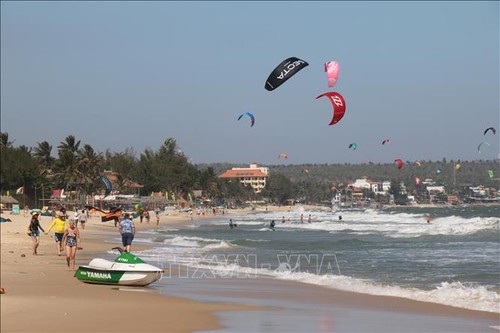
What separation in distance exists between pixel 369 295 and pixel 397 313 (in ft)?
6.90

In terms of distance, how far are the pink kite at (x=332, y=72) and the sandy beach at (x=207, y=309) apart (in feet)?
20.4

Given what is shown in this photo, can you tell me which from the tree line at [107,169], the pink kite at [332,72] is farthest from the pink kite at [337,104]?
the tree line at [107,169]

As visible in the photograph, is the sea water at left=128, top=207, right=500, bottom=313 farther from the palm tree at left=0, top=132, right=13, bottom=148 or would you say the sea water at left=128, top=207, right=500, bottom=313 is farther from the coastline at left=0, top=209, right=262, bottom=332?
the palm tree at left=0, top=132, right=13, bottom=148

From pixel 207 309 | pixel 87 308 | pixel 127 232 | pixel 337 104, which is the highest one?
pixel 337 104

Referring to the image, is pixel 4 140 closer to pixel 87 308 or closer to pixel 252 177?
pixel 87 308

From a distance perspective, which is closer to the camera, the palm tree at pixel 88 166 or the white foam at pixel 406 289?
the white foam at pixel 406 289

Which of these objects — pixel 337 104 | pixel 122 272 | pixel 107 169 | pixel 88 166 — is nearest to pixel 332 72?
pixel 337 104

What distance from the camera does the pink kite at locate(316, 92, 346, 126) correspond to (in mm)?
18348

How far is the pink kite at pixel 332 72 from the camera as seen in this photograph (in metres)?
18.5

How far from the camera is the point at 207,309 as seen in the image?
33.0 ft

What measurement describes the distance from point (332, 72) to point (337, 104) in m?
0.76

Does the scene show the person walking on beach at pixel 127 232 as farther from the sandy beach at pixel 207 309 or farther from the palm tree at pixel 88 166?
the palm tree at pixel 88 166

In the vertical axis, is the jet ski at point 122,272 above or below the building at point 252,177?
below

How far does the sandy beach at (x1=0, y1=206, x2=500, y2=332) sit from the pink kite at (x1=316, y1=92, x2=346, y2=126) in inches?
222
